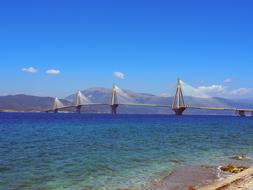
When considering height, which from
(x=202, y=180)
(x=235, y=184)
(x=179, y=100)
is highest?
(x=179, y=100)

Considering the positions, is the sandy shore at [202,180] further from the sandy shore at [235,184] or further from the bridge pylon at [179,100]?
the bridge pylon at [179,100]

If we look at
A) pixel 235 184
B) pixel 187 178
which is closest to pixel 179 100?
pixel 187 178

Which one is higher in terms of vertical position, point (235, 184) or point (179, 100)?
point (179, 100)

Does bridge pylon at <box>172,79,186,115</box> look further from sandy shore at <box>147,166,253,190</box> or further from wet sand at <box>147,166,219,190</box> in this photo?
wet sand at <box>147,166,219,190</box>

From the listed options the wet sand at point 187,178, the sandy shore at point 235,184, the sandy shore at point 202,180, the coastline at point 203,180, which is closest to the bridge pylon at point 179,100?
the coastline at point 203,180

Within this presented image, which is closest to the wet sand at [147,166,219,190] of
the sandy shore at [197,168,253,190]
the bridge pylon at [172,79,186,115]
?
the sandy shore at [197,168,253,190]

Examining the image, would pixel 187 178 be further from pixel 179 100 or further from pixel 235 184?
pixel 179 100

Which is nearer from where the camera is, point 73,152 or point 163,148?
point 73,152

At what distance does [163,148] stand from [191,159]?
23.3 ft

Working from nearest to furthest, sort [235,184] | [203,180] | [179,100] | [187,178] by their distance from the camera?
[235,184] → [203,180] → [187,178] → [179,100]

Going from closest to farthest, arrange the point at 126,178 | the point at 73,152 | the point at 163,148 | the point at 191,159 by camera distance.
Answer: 1. the point at 126,178
2. the point at 191,159
3. the point at 73,152
4. the point at 163,148

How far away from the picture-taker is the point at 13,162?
26516 mm

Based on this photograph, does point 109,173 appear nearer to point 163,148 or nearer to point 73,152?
point 73,152

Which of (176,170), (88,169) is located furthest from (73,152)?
(176,170)
